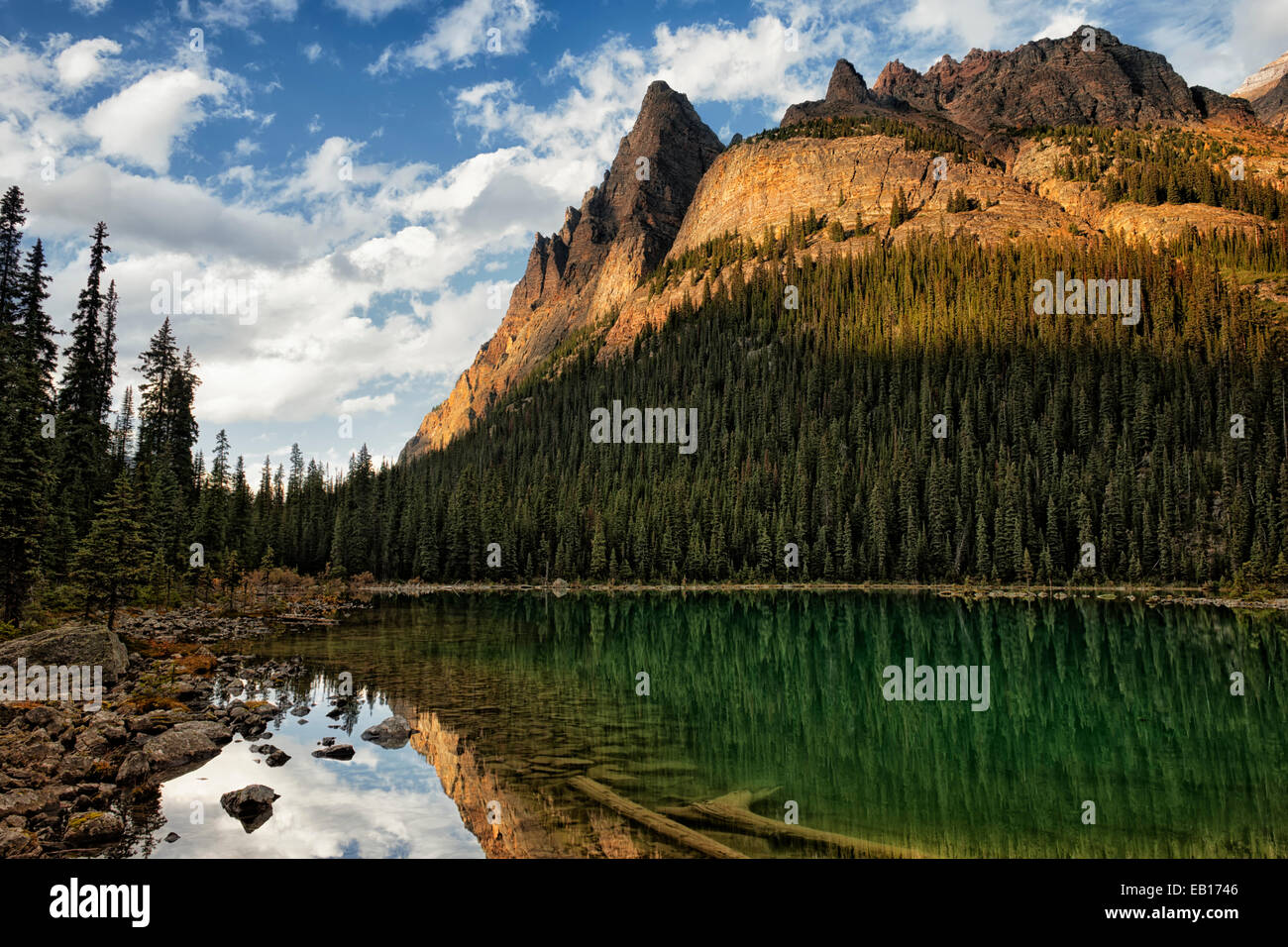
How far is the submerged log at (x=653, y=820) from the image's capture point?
42.1ft

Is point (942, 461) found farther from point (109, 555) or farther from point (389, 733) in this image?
point (109, 555)

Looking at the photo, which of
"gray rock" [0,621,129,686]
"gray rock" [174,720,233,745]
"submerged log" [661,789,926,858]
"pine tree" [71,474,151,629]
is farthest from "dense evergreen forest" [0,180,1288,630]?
"submerged log" [661,789,926,858]

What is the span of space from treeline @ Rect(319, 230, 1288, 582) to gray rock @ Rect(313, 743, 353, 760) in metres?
80.2

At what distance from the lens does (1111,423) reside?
349 ft

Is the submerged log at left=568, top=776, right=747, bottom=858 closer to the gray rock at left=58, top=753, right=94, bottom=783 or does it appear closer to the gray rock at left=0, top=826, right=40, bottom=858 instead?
the gray rock at left=0, top=826, right=40, bottom=858

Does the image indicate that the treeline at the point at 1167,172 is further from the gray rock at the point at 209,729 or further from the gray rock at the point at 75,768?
the gray rock at the point at 75,768

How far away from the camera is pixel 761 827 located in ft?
45.6

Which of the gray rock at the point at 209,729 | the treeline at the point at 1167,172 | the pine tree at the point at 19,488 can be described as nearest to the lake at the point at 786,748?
the gray rock at the point at 209,729

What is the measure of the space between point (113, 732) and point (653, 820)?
1568 cm

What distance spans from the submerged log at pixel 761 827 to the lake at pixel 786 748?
28 centimetres

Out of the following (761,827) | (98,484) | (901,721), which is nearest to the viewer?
(761,827)

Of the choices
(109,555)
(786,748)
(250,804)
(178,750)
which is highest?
(109,555)

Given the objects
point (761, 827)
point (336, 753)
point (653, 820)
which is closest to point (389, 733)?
point (336, 753)
